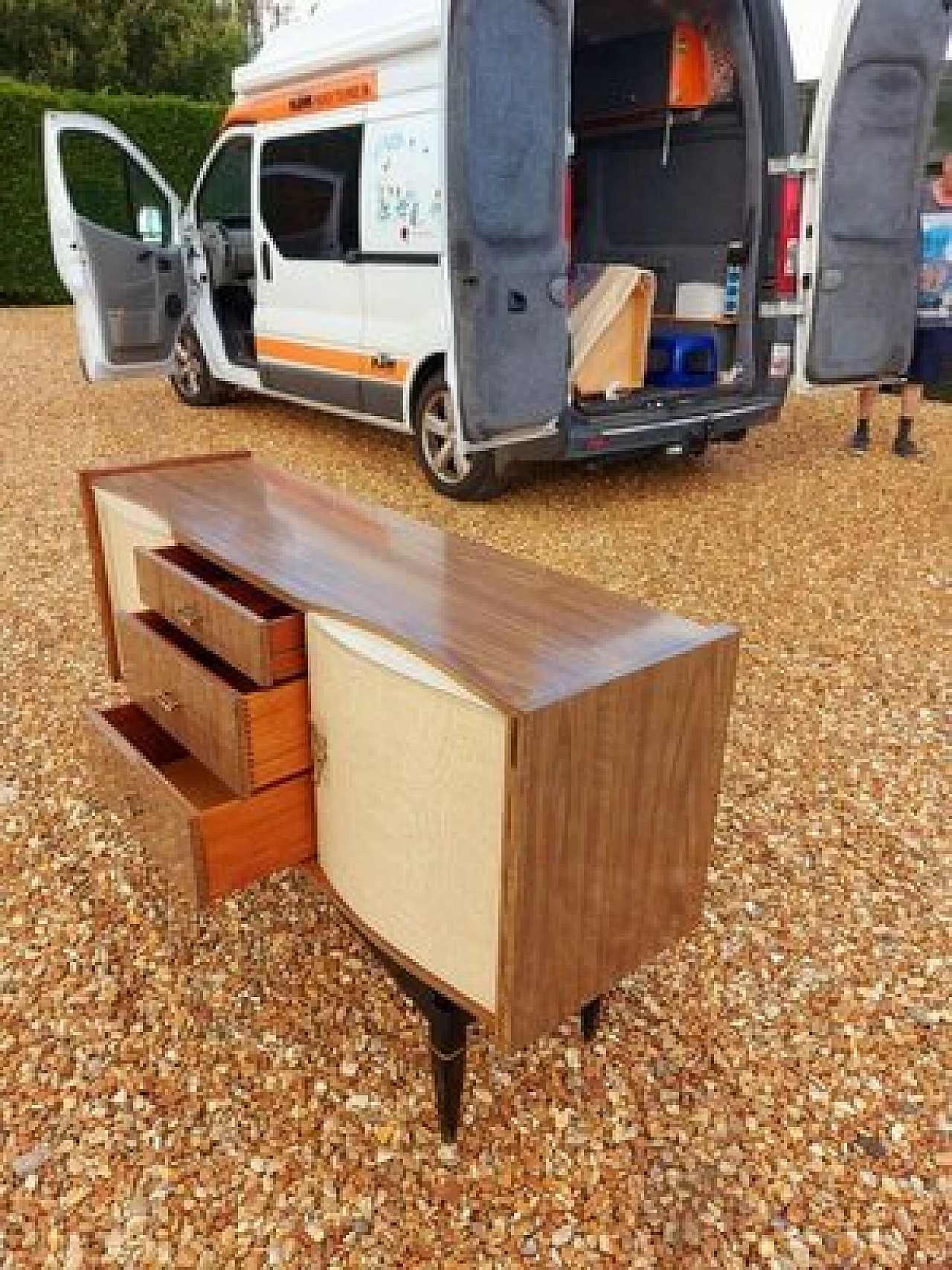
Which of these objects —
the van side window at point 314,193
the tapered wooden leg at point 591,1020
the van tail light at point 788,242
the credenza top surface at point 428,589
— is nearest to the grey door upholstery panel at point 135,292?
the van side window at point 314,193

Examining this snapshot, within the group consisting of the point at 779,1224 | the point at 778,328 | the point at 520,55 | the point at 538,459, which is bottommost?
the point at 779,1224

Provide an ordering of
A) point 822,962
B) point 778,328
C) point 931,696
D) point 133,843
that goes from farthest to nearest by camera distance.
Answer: point 778,328 < point 931,696 < point 133,843 < point 822,962

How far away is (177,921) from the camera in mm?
2172

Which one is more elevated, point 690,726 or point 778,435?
point 690,726

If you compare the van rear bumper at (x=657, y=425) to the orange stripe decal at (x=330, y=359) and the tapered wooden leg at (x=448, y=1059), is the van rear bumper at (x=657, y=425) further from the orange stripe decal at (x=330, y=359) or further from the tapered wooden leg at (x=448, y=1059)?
the tapered wooden leg at (x=448, y=1059)

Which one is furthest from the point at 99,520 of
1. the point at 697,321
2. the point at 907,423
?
the point at 907,423

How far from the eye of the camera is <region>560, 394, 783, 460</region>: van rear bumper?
476 cm

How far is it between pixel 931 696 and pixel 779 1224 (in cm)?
214

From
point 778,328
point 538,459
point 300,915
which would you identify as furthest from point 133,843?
point 778,328

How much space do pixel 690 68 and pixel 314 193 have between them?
2233 millimetres

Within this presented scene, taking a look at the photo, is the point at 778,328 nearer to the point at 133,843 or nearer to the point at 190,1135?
the point at 133,843

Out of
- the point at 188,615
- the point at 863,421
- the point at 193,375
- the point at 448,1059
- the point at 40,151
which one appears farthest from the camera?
the point at 40,151

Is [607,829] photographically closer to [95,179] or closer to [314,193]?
[314,193]

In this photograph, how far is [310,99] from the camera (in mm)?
5406
